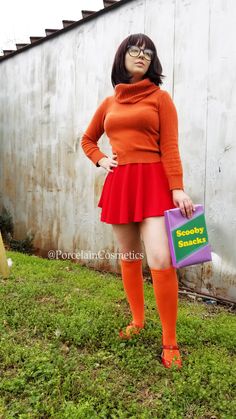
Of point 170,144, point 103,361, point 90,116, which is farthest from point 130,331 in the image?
point 90,116

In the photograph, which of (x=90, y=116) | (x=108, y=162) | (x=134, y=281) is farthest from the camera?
(x=90, y=116)

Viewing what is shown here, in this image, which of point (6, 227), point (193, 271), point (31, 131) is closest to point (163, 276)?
point (193, 271)

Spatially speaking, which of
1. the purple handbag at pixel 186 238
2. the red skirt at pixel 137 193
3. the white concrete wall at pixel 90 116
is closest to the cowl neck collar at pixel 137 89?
the red skirt at pixel 137 193

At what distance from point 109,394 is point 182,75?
2726 millimetres

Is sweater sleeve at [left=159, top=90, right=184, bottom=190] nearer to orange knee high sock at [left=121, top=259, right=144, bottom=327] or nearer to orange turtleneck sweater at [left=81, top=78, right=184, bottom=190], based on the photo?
orange turtleneck sweater at [left=81, top=78, right=184, bottom=190]

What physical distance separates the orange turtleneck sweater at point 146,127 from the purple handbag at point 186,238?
176 mm

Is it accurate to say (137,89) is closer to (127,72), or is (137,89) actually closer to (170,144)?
(127,72)

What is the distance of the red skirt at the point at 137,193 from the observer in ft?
7.38

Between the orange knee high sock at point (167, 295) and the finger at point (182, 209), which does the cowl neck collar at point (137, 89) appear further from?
the orange knee high sock at point (167, 295)

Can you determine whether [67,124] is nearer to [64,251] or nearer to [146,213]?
[64,251]

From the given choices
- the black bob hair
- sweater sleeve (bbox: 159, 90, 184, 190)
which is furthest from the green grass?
the black bob hair

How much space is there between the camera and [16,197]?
6098 mm

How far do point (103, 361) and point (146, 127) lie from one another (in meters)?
1.36

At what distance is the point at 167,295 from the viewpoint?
2.26 metres
